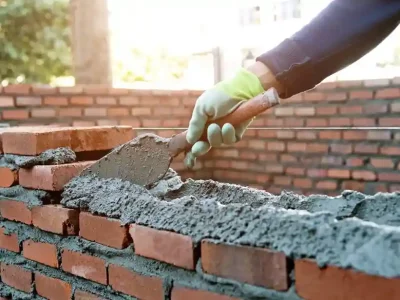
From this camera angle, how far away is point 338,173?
3510 mm

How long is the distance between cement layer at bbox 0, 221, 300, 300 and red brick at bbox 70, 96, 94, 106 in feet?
7.29

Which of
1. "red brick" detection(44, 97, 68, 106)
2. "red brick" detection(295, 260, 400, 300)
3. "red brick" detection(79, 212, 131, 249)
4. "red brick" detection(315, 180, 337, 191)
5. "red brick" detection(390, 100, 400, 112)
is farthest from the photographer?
"red brick" detection(315, 180, 337, 191)

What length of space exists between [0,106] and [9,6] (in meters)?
2.31

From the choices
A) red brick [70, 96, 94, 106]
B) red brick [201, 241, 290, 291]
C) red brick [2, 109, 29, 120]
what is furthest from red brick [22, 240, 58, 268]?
red brick [70, 96, 94, 106]

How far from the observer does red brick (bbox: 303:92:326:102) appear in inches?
139

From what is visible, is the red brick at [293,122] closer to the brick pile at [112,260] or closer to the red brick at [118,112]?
the red brick at [118,112]

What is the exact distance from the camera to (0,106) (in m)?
3.28

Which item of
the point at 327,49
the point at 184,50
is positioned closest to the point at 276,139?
the point at 327,49

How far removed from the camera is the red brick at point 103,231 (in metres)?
1.05

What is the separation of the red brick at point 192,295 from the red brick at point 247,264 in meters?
0.04

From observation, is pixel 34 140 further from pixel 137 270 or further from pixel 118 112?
pixel 118 112

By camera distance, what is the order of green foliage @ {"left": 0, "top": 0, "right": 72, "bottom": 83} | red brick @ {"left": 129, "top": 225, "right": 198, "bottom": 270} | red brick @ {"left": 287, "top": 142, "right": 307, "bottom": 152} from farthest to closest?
green foliage @ {"left": 0, "top": 0, "right": 72, "bottom": 83} → red brick @ {"left": 287, "top": 142, "right": 307, "bottom": 152} → red brick @ {"left": 129, "top": 225, "right": 198, "bottom": 270}

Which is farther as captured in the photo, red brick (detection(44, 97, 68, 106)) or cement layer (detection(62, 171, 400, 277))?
red brick (detection(44, 97, 68, 106))

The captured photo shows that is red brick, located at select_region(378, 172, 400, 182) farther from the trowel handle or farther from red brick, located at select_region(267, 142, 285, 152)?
the trowel handle
